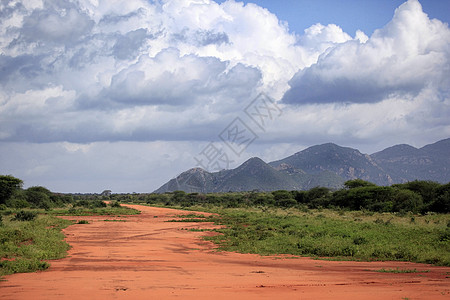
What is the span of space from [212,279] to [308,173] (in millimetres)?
165391

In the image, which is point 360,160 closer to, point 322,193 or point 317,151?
point 317,151

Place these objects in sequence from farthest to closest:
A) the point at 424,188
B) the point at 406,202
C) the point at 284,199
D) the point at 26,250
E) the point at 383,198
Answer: the point at 284,199 → the point at 424,188 → the point at 383,198 → the point at 406,202 → the point at 26,250

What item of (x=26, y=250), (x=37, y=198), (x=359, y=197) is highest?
(x=37, y=198)

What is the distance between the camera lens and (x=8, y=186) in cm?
5150

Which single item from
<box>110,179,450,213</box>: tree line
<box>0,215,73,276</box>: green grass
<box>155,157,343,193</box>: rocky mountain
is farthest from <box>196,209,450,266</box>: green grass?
<box>155,157,343,193</box>: rocky mountain

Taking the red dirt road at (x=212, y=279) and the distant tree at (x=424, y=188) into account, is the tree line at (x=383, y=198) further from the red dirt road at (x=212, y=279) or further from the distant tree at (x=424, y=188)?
the red dirt road at (x=212, y=279)

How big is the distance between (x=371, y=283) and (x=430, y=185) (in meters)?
44.0

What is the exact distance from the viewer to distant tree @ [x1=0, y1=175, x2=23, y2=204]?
50875 mm

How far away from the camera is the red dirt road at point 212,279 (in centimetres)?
871

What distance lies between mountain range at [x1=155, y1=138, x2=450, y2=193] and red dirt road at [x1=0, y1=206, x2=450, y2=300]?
10587 cm

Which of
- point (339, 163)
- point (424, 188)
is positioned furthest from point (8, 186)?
point (339, 163)

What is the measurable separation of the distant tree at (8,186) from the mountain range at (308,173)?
224ft

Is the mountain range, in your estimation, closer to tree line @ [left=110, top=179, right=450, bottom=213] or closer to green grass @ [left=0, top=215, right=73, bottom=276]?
tree line @ [left=110, top=179, right=450, bottom=213]

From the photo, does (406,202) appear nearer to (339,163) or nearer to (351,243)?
(351,243)
